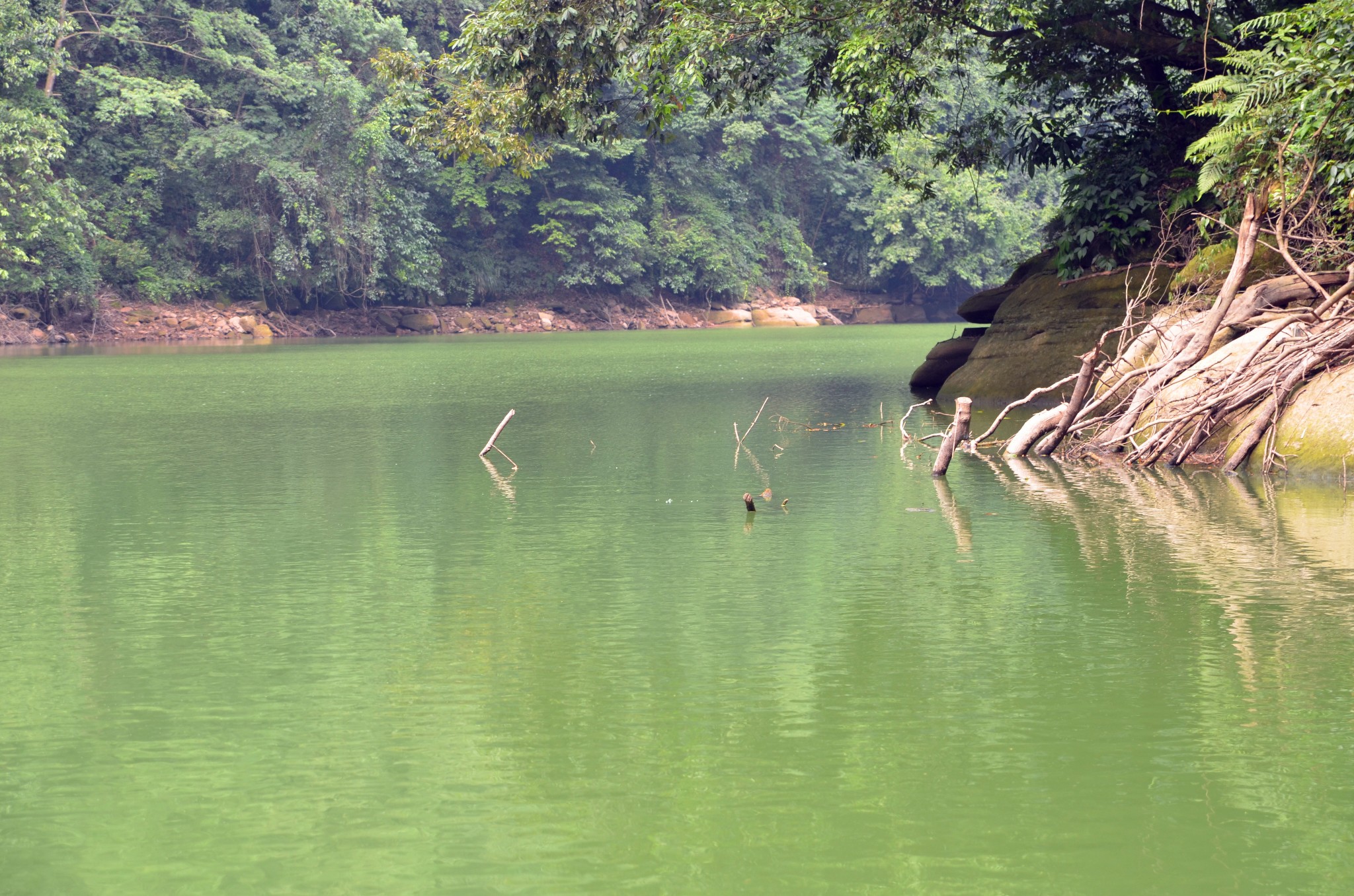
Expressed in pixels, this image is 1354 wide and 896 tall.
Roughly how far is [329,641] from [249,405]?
15.1 m

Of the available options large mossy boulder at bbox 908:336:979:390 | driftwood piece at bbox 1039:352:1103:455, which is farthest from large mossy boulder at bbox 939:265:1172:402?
driftwood piece at bbox 1039:352:1103:455

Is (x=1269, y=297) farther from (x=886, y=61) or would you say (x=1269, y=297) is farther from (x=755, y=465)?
(x=886, y=61)

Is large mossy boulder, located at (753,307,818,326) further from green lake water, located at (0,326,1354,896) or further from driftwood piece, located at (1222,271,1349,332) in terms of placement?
green lake water, located at (0,326,1354,896)

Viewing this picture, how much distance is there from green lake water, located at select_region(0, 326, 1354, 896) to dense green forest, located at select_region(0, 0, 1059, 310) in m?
25.8

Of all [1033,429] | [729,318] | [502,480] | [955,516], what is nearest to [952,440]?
[1033,429]

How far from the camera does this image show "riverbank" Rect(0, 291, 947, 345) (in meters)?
47.7

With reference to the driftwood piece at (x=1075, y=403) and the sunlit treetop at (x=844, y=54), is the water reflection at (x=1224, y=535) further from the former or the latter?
the sunlit treetop at (x=844, y=54)

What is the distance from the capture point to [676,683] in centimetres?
634

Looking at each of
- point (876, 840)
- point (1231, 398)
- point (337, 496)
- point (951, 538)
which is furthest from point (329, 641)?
point (1231, 398)

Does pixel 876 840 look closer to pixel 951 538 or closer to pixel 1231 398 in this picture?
pixel 951 538

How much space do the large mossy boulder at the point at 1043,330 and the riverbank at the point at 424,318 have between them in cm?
3336

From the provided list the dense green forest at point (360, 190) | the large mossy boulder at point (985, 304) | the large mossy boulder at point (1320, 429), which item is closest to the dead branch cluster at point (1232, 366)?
the large mossy boulder at point (1320, 429)

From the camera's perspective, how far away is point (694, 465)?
13.9 meters

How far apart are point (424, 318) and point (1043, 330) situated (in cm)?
3984
